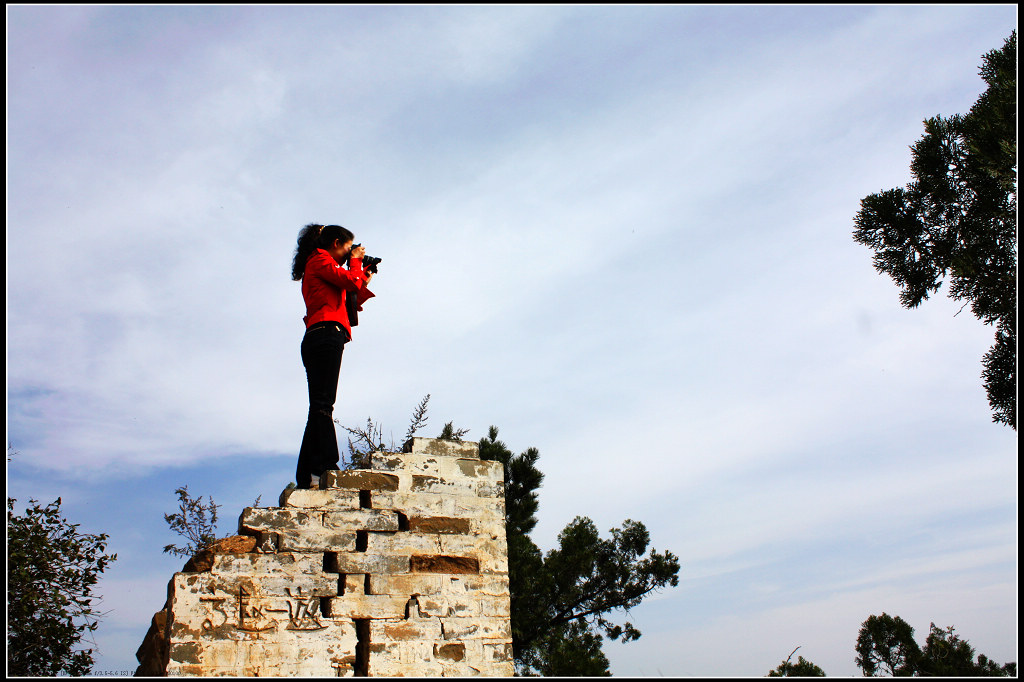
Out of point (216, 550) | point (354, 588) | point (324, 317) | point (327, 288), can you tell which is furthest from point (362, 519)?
point (327, 288)

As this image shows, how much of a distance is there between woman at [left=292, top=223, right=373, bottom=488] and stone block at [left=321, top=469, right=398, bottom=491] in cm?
14

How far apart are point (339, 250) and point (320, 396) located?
1.16 meters

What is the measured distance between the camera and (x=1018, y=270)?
28.3 feet

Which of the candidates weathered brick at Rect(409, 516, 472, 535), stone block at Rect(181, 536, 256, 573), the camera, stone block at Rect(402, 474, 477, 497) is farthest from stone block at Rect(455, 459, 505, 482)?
the camera

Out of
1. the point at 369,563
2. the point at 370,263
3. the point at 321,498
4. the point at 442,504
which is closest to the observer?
the point at 369,563

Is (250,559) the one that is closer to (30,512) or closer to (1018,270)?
(30,512)

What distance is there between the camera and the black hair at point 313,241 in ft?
17.5

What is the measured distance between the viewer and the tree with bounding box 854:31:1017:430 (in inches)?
355

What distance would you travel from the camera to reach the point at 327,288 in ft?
16.6

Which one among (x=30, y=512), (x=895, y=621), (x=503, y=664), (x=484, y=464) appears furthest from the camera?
(x=895, y=621)

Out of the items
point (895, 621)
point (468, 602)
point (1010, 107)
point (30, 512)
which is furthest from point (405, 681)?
point (895, 621)

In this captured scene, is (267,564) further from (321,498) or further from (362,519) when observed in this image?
(362,519)

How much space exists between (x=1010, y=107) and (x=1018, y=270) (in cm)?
210

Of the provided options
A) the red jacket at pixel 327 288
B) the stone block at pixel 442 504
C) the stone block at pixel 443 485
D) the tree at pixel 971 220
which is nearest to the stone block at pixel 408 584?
the stone block at pixel 442 504
